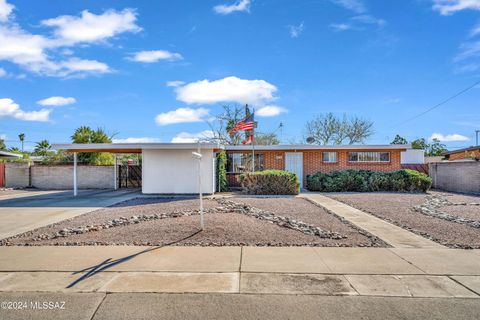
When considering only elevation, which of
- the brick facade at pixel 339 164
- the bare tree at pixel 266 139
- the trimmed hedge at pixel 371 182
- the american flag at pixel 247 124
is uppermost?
the bare tree at pixel 266 139

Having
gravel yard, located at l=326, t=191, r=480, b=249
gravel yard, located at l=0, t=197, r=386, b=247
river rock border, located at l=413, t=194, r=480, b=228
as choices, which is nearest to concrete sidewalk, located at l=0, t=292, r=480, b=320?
gravel yard, located at l=0, t=197, r=386, b=247

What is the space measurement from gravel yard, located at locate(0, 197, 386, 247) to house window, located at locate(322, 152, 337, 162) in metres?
9.41

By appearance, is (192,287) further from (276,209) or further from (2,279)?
(276,209)

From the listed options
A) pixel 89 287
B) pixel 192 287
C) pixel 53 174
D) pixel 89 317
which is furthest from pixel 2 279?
pixel 53 174

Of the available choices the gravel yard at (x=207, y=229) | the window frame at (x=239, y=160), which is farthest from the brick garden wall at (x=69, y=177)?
the gravel yard at (x=207, y=229)

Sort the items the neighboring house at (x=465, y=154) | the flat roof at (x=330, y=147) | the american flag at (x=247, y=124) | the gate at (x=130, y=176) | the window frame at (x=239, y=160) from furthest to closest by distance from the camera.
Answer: the neighboring house at (x=465, y=154)
the gate at (x=130, y=176)
the window frame at (x=239, y=160)
the flat roof at (x=330, y=147)
the american flag at (x=247, y=124)

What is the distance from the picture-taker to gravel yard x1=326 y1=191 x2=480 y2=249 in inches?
267

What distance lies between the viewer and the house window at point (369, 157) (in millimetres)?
19047

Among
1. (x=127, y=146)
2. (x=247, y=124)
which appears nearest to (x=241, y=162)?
(x=247, y=124)

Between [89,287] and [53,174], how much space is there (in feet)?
63.8

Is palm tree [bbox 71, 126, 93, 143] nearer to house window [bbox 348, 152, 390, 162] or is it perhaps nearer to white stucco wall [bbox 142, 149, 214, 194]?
white stucco wall [bbox 142, 149, 214, 194]

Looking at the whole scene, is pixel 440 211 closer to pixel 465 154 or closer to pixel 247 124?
pixel 247 124

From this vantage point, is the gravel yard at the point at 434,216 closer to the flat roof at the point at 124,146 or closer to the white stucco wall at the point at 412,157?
the flat roof at the point at 124,146

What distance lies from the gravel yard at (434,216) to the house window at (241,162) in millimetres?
6747
